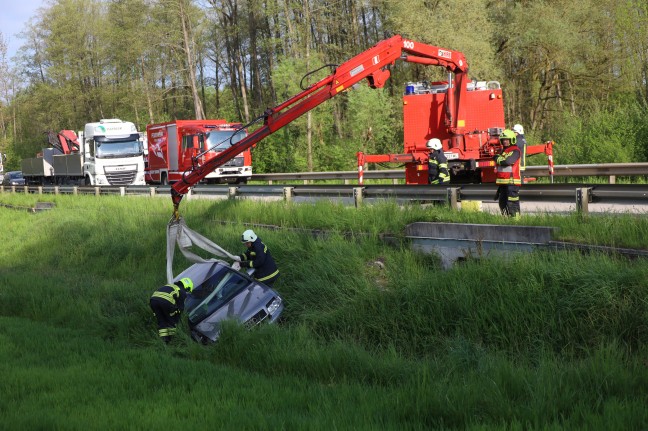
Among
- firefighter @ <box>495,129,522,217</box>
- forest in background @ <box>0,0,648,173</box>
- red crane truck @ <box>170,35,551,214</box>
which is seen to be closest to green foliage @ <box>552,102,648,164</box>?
forest in background @ <box>0,0,648,173</box>

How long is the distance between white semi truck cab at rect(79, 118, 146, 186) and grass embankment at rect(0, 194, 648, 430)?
19.4 m

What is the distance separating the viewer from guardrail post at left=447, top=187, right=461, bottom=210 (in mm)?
11570

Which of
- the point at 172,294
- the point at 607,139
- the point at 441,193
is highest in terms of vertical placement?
the point at 607,139

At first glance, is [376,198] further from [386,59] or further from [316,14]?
[316,14]

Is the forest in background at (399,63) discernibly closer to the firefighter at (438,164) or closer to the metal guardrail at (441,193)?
the firefighter at (438,164)

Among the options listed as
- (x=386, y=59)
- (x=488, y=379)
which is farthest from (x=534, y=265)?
(x=386, y=59)

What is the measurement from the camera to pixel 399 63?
140ft

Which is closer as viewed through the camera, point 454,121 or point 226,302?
point 226,302

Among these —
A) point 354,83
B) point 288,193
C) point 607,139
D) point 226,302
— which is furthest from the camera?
point 607,139

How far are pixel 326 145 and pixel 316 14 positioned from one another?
24.1 feet

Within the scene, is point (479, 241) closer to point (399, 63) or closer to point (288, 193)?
point (288, 193)

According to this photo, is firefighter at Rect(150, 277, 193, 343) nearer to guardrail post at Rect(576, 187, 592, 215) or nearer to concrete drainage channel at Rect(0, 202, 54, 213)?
guardrail post at Rect(576, 187, 592, 215)

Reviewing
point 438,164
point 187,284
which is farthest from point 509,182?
point 187,284

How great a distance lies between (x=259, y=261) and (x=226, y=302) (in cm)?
112
